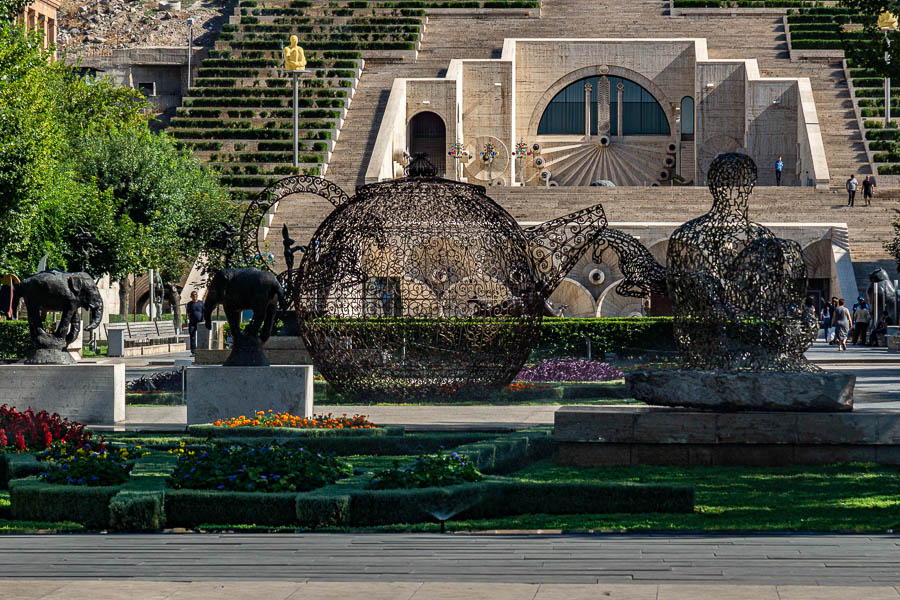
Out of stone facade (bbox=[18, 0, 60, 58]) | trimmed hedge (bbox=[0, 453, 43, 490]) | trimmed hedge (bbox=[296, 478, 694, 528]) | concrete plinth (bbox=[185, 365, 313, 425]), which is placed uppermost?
stone facade (bbox=[18, 0, 60, 58])

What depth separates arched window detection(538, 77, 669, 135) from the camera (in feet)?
189

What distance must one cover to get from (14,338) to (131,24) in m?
50.9

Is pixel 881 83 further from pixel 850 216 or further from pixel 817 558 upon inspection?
pixel 817 558

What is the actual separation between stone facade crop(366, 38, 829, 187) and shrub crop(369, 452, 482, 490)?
41109 millimetres

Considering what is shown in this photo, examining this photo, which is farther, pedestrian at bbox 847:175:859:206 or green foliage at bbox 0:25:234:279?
pedestrian at bbox 847:175:859:206

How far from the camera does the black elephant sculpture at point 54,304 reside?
54.1 feet

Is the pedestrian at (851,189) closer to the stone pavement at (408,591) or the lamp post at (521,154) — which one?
the lamp post at (521,154)

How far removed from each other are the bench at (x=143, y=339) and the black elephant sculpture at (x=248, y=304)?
1383 cm

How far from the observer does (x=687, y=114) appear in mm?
57438

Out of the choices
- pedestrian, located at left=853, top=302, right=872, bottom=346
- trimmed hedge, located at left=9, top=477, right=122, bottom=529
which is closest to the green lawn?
trimmed hedge, located at left=9, top=477, right=122, bottom=529

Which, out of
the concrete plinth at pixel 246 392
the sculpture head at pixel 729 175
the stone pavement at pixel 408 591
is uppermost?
the sculpture head at pixel 729 175

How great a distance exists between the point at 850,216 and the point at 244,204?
1995 cm

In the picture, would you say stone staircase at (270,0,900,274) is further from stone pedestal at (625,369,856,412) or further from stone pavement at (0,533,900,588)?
stone pavement at (0,533,900,588)

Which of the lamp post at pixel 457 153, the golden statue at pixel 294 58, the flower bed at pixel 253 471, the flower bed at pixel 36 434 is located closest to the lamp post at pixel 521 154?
the lamp post at pixel 457 153
